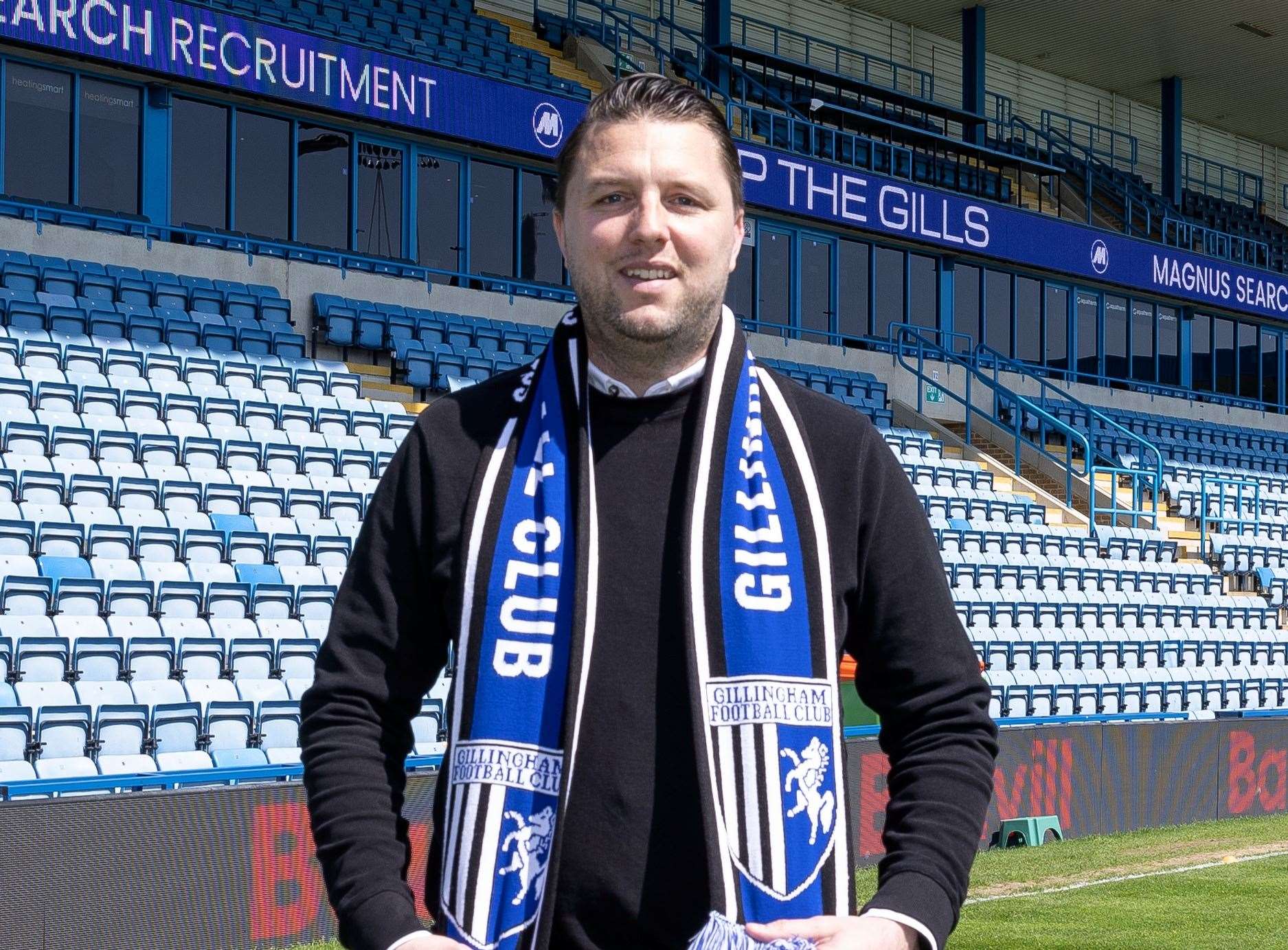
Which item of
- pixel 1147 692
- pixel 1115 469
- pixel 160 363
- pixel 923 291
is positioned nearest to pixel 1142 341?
pixel 923 291

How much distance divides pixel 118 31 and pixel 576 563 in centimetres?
1504

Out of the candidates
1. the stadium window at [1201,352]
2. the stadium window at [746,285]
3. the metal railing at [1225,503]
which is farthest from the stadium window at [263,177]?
the stadium window at [1201,352]

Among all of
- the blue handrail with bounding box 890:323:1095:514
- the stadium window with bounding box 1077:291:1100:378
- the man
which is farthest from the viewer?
the stadium window with bounding box 1077:291:1100:378

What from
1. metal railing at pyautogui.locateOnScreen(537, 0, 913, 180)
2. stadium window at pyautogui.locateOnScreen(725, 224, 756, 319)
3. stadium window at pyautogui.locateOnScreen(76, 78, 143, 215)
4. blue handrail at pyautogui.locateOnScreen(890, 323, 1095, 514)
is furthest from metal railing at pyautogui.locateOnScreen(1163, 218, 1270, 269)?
stadium window at pyautogui.locateOnScreen(76, 78, 143, 215)

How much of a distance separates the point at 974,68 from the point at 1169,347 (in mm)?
6323

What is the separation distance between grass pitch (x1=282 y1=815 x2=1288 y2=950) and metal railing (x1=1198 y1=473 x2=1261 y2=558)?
8.26 m

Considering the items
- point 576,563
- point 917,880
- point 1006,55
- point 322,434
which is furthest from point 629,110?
point 1006,55

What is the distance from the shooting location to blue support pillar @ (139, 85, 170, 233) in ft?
54.1

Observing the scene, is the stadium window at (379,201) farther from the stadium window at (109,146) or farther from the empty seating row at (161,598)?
the empty seating row at (161,598)

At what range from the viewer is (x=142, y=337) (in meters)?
13.1

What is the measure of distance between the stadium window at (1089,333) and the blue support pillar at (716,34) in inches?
315

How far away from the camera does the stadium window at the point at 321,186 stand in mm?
18000

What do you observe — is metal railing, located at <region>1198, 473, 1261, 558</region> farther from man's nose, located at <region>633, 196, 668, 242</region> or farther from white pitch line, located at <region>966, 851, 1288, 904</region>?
man's nose, located at <region>633, 196, 668, 242</region>

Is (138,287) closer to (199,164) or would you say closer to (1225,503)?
(199,164)
